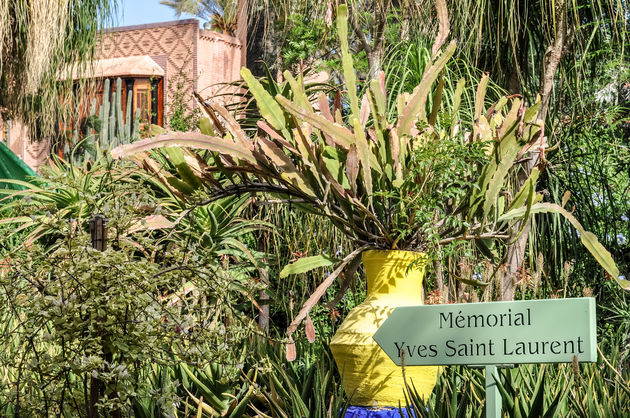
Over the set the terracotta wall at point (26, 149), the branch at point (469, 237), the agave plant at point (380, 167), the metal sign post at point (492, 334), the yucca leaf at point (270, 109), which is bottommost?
the terracotta wall at point (26, 149)

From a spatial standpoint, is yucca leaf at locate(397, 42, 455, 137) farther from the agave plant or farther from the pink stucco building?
the pink stucco building

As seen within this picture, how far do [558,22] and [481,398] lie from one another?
261 cm

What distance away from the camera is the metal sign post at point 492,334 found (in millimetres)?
2135

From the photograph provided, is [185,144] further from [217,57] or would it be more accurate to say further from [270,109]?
[217,57]

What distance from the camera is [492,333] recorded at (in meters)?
2.23

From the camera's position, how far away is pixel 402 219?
8.82ft

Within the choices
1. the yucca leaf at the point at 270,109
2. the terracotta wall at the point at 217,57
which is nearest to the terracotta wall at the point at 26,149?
the terracotta wall at the point at 217,57

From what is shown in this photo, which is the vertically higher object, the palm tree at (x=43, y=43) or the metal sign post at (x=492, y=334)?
the palm tree at (x=43, y=43)

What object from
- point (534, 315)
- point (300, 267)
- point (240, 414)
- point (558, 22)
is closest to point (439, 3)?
point (300, 267)

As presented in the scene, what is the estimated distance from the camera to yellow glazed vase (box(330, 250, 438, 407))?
2.56 meters

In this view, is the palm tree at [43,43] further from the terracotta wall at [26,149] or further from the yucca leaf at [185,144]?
the terracotta wall at [26,149]

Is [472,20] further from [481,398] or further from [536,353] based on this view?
[536,353]

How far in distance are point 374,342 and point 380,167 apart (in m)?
0.58

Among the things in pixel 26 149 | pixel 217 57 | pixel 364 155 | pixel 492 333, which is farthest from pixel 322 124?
pixel 26 149
